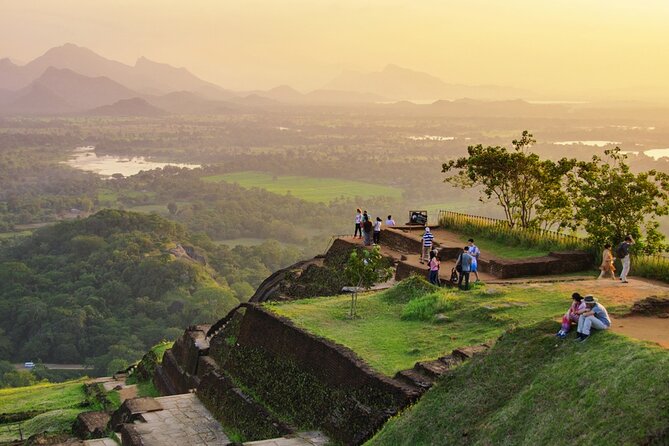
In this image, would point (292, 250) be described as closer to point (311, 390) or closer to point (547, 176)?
point (547, 176)

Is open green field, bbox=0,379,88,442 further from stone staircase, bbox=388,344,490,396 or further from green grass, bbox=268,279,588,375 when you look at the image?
stone staircase, bbox=388,344,490,396

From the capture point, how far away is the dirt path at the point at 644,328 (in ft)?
35.3

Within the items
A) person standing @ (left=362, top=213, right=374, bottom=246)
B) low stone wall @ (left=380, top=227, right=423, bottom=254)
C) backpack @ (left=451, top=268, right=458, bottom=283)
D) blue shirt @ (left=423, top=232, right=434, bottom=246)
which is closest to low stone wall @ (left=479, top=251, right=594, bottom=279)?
blue shirt @ (left=423, top=232, right=434, bottom=246)

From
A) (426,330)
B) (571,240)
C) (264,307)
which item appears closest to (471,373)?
(426,330)

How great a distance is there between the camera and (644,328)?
11648 millimetres

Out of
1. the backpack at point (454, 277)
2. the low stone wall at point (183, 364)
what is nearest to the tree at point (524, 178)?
the backpack at point (454, 277)

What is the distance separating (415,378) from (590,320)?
9.34 feet

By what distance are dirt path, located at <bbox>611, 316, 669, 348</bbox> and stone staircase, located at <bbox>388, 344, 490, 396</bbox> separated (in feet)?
6.76

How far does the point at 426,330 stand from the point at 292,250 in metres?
75.4

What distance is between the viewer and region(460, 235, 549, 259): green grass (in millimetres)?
21312

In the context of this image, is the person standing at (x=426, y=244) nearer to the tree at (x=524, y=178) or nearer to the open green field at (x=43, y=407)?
the tree at (x=524, y=178)

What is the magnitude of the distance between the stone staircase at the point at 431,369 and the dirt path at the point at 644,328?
81.1 inches

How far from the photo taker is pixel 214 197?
12725cm

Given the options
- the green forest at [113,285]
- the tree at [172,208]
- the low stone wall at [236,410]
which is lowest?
the tree at [172,208]
